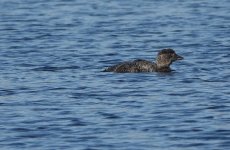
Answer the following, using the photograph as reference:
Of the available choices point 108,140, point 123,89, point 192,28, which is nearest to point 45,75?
point 123,89

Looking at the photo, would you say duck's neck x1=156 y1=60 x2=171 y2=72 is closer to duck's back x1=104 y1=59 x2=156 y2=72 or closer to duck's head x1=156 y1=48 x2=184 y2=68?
duck's head x1=156 y1=48 x2=184 y2=68

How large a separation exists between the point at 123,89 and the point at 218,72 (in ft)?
9.23

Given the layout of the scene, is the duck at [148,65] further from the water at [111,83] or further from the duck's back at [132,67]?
the water at [111,83]

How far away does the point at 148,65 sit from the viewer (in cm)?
2300

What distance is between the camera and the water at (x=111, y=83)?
15867 mm

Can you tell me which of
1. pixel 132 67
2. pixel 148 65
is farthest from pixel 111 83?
pixel 148 65

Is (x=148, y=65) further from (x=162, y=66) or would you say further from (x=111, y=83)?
(x=111, y=83)

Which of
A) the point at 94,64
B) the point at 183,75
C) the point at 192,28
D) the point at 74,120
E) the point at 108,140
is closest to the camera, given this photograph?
the point at 108,140

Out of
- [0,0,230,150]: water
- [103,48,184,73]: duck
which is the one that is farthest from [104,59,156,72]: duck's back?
[0,0,230,150]: water

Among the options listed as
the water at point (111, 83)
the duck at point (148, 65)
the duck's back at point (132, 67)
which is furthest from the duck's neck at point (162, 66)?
the water at point (111, 83)

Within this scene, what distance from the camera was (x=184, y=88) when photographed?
20.6 metres

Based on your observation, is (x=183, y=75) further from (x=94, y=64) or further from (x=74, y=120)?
(x=74, y=120)

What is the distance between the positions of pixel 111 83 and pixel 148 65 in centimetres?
185

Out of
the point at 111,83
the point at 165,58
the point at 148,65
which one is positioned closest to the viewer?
the point at 111,83
